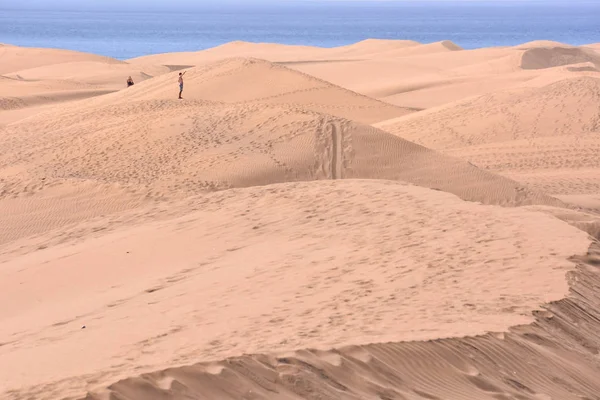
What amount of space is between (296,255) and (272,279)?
3.58ft

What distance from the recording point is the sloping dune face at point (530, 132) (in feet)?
68.5

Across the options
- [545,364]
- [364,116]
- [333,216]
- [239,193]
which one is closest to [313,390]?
[545,364]

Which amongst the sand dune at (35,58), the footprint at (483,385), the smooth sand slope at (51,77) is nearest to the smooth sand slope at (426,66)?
the sand dune at (35,58)

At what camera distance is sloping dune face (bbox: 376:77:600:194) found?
20891 mm

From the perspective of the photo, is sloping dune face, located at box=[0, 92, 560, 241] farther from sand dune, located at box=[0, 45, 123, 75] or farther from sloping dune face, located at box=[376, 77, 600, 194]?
sand dune, located at box=[0, 45, 123, 75]

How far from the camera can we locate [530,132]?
24656 millimetres

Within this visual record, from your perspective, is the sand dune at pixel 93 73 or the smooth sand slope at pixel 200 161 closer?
the smooth sand slope at pixel 200 161

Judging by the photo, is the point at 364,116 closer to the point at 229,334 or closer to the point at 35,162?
the point at 35,162

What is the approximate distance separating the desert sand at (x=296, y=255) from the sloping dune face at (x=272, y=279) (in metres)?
0.04

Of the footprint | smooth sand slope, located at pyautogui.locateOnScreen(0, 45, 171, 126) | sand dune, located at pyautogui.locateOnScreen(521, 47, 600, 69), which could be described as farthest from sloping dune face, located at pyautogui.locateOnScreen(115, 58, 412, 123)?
the footprint

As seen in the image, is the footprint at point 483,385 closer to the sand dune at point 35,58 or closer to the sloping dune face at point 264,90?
the sloping dune face at point 264,90

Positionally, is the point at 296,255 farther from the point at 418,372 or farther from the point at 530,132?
the point at 530,132

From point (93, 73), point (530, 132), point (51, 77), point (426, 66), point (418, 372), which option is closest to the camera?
point (418, 372)

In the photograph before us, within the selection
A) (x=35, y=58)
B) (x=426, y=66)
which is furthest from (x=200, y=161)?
(x=35, y=58)
